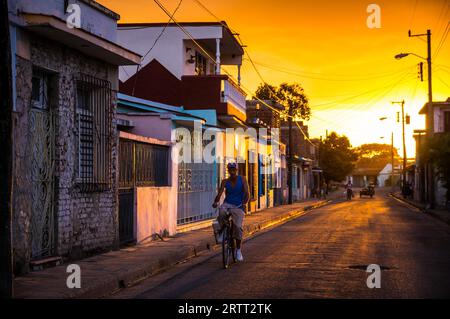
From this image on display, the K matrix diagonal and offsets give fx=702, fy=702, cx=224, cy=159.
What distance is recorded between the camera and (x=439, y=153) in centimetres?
3234

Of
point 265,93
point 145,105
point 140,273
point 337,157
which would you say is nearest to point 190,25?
point 145,105

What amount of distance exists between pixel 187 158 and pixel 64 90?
29.7 feet

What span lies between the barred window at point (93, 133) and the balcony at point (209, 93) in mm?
12683

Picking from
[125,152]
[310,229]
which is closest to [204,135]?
[310,229]

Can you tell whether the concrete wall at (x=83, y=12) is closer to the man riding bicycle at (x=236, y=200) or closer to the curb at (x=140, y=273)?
the man riding bicycle at (x=236, y=200)

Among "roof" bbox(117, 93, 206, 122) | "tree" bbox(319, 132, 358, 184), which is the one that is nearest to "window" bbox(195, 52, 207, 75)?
"roof" bbox(117, 93, 206, 122)

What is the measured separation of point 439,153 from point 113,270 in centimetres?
2364

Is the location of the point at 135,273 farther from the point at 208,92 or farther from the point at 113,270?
the point at 208,92

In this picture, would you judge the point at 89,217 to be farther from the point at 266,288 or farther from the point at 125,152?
the point at 266,288

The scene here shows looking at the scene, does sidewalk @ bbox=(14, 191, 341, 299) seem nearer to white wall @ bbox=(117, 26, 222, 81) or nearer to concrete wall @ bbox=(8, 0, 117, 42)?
concrete wall @ bbox=(8, 0, 117, 42)

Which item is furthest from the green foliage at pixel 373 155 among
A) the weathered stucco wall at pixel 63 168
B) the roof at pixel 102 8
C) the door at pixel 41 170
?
the door at pixel 41 170

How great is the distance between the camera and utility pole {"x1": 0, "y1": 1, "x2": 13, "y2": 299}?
8359 millimetres

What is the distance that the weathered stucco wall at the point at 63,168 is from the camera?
37.0 feet
